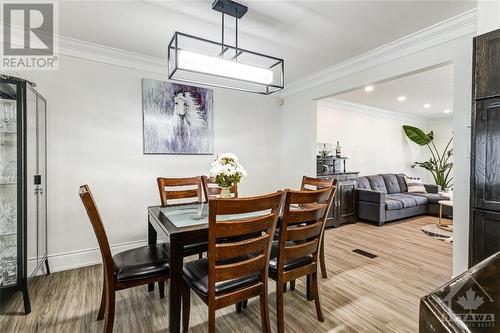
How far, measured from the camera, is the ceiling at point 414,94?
404cm

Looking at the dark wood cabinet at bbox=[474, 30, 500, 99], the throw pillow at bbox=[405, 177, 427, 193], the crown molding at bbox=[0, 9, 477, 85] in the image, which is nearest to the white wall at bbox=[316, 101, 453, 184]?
the throw pillow at bbox=[405, 177, 427, 193]

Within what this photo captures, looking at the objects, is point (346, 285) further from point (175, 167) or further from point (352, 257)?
point (175, 167)

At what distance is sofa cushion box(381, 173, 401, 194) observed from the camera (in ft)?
19.8

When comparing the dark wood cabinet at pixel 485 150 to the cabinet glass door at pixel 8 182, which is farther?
the cabinet glass door at pixel 8 182

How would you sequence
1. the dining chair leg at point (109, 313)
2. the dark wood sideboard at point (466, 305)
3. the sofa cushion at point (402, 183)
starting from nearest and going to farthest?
the dark wood sideboard at point (466, 305), the dining chair leg at point (109, 313), the sofa cushion at point (402, 183)

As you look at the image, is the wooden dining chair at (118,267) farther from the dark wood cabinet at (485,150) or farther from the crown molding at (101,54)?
the dark wood cabinet at (485,150)

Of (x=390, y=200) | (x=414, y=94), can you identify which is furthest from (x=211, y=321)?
(x=414, y=94)

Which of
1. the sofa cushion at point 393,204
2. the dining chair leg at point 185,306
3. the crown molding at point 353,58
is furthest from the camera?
the sofa cushion at point 393,204

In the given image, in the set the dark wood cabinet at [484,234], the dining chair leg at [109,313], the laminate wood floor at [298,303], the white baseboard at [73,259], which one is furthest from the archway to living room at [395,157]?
the white baseboard at [73,259]

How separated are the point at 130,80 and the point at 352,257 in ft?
12.0

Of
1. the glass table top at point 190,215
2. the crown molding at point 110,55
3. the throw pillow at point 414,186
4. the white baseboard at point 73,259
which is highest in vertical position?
→ the crown molding at point 110,55

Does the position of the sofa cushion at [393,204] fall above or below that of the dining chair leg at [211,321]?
above

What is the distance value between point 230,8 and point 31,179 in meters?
2.39

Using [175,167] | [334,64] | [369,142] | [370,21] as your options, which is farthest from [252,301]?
[369,142]
